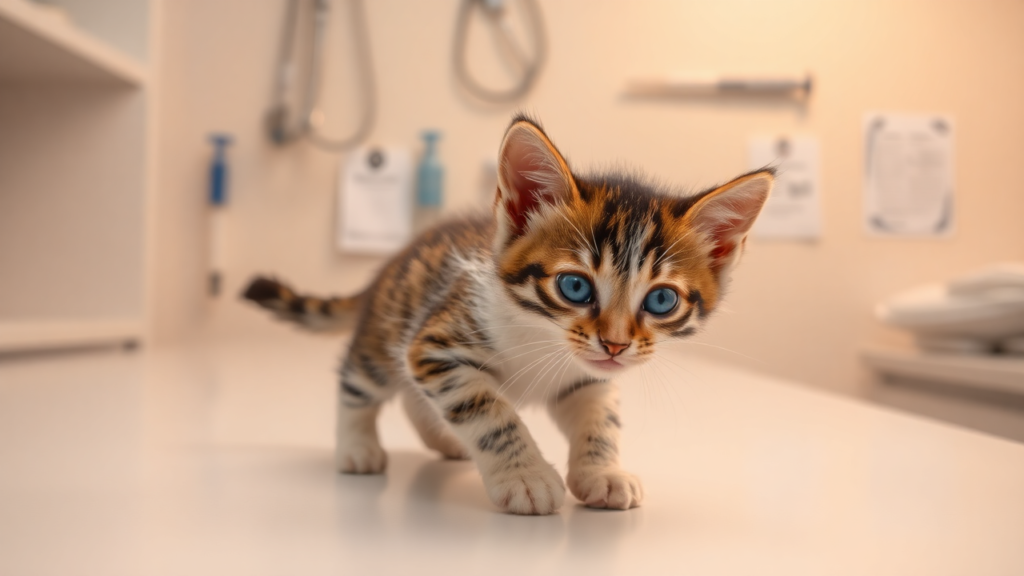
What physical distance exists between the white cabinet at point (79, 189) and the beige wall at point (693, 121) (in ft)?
1.14

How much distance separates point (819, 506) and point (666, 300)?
0.23 m

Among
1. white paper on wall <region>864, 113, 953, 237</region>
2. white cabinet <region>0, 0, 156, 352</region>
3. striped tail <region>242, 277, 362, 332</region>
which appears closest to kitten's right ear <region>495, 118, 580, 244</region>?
striped tail <region>242, 277, 362, 332</region>

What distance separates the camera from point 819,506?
27.0 inches

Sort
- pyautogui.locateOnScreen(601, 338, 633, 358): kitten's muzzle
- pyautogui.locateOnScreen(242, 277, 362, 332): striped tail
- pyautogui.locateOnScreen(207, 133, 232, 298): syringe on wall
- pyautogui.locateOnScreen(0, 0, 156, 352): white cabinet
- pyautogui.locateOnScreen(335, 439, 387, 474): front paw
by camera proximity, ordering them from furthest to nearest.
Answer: pyautogui.locateOnScreen(207, 133, 232, 298): syringe on wall, pyautogui.locateOnScreen(0, 0, 156, 352): white cabinet, pyautogui.locateOnScreen(242, 277, 362, 332): striped tail, pyautogui.locateOnScreen(335, 439, 387, 474): front paw, pyautogui.locateOnScreen(601, 338, 633, 358): kitten's muzzle

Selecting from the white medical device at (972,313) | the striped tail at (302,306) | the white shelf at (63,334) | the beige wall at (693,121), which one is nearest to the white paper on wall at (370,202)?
the beige wall at (693,121)

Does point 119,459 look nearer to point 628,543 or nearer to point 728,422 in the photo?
point 628,543

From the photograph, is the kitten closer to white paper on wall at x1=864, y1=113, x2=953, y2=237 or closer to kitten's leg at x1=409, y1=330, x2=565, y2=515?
kitten's leg at x1=409, y1=330, x2=565, y2=515

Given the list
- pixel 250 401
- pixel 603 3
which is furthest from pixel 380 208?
pixel 250 401

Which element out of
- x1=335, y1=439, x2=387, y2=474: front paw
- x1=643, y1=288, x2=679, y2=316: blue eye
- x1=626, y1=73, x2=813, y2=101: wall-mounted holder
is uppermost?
x1=626, y1=73, x2=813, y2=101: wall-mounted holder

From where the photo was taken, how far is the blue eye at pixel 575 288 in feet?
2.15

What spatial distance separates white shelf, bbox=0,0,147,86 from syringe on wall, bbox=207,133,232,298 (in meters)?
0.38

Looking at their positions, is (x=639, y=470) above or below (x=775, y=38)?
below

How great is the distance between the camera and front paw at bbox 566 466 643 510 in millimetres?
A: 672

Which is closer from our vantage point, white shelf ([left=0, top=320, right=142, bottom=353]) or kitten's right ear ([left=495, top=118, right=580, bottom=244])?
kitten's right ear ([left=495, top=118, right=580, bottom=244])
